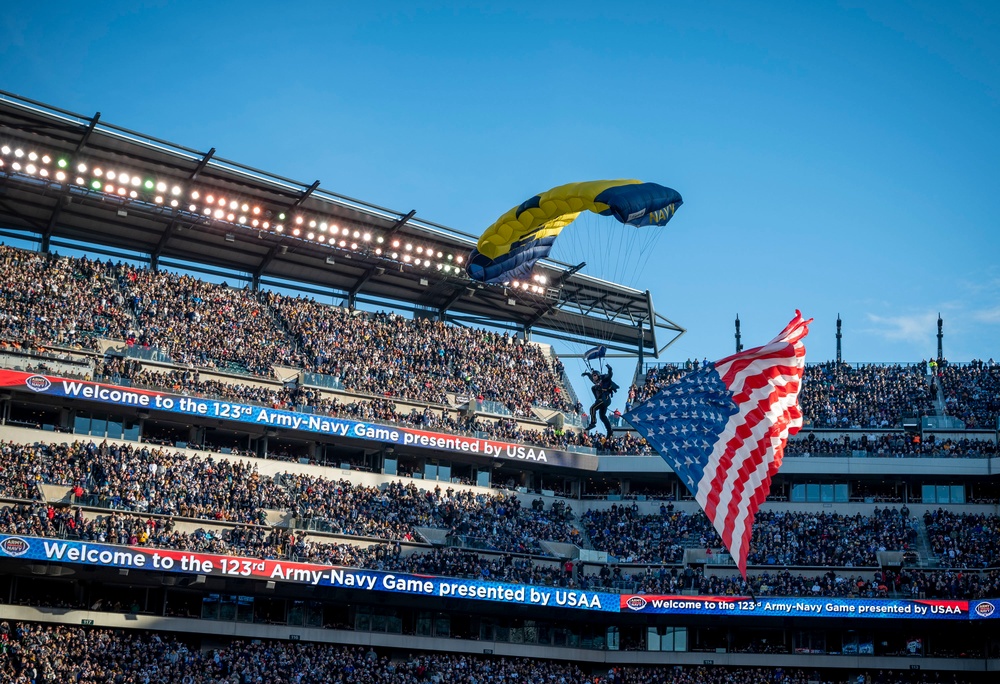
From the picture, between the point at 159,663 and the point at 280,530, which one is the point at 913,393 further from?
the point at 159,663

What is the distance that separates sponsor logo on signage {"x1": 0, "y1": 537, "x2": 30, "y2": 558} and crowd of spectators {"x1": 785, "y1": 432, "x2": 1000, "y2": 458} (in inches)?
1429

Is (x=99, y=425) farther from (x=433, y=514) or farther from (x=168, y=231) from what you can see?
(x=433, y=514)

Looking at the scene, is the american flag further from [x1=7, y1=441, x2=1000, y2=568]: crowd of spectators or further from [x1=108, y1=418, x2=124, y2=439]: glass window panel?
[x1=108, y1=418, x2=124, y2=439]: glass window panel

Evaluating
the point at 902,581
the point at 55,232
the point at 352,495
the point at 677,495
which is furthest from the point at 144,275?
the point at 902,581

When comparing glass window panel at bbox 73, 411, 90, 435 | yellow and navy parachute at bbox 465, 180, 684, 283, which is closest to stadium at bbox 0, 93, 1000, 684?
glass window panel at bbox 73, 411, 90, 435

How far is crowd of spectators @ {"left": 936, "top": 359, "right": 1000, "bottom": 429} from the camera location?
63469mm

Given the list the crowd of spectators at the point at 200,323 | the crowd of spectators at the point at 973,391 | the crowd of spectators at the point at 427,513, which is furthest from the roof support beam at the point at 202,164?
the crowd of spectators at the point at 973,391

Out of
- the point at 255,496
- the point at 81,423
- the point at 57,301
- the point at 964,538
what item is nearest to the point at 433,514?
the point at 255,496

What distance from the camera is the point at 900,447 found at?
2409 inches

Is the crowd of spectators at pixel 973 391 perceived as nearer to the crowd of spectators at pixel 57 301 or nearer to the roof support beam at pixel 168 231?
the roof support beam at pixel 168 231

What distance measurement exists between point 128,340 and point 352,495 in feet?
40.5

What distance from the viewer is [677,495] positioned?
210 feet

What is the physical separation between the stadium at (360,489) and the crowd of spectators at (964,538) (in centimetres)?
14

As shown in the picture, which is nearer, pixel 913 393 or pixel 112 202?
pixel 112 202
